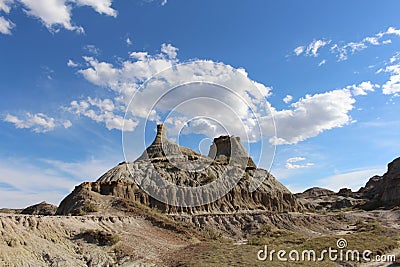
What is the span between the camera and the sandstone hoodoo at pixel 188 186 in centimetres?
4819

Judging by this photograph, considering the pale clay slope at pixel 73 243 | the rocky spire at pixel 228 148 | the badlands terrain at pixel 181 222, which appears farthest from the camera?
the rocky spire at pixel 228 148

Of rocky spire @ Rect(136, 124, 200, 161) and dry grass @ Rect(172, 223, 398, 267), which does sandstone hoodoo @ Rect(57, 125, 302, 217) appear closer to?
rocky spire @ Rect(136, 124, 200, 161)

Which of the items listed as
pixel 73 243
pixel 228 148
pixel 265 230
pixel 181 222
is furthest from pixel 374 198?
pixel 73 243

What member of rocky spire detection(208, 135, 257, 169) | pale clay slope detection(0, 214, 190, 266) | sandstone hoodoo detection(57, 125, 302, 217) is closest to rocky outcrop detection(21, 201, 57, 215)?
sandstone hoodoo detection(57, 125, 302, 217)

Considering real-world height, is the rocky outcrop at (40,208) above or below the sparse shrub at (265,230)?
above

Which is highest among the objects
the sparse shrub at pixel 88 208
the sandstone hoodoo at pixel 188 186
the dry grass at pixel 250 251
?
the sandstone hoodoo at pixel 188 186

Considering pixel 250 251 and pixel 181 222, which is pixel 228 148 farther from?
pixel 250 251

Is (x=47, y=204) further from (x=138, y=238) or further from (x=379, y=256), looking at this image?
(x=379, y=256)

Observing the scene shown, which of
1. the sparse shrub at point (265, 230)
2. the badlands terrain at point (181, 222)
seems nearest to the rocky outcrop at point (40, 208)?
the badlands terrain at point (181, 222)

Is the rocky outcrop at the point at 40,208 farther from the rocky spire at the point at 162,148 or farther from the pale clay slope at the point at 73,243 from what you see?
the pale clay slope at the point at 73,243

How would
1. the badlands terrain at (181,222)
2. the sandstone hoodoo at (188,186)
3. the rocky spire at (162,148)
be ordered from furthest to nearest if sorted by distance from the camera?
the rocky spire at (162,148) < the sandstone hoodoo at (188,186) < the badlands terrain at (181,222)

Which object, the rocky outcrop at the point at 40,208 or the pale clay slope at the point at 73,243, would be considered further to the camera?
the rocky outcrop at the point at 40,208

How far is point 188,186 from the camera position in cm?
5678

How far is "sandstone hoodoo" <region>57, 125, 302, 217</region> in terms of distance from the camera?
48.2m
